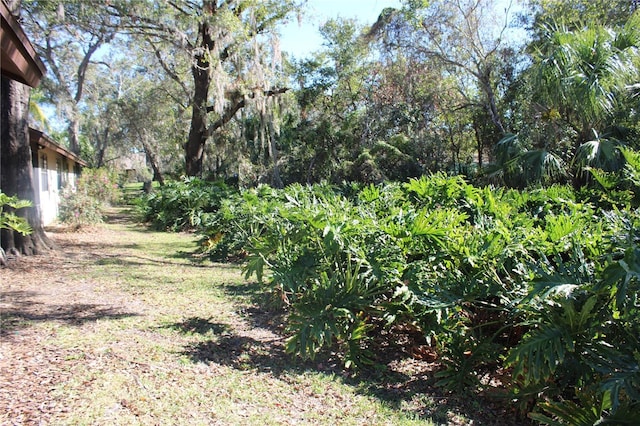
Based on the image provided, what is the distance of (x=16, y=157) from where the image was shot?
24.3 ft

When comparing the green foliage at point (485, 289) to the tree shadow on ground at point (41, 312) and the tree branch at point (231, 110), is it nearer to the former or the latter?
the tree shadow on ground at point (41, 312)

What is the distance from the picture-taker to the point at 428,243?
362cm

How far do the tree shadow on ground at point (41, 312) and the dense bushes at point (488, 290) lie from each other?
188cm

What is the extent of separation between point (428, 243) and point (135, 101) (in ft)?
79.3

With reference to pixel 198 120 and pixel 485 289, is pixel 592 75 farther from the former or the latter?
pixel 198 120

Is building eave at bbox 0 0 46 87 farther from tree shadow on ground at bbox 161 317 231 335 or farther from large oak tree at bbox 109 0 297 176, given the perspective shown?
large oak tree at bbox 109 0 297 176

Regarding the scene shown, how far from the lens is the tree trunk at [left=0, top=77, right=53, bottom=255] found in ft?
23.9

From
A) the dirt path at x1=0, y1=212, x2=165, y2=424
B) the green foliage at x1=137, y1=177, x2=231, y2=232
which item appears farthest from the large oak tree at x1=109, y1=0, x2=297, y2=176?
the dirt path at x1=0, y1=212, x2=165, y2=424

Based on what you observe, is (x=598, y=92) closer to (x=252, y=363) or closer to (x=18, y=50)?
(x=252, y=363)

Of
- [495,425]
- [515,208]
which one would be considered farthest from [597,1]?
[495,425]

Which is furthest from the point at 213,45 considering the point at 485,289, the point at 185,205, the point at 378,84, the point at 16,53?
the point at 485,289

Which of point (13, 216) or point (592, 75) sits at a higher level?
point (592, 75)

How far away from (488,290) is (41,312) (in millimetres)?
4511

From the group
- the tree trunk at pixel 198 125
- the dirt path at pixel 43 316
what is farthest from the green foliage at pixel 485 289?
the tree trunk at pixel 198 125
